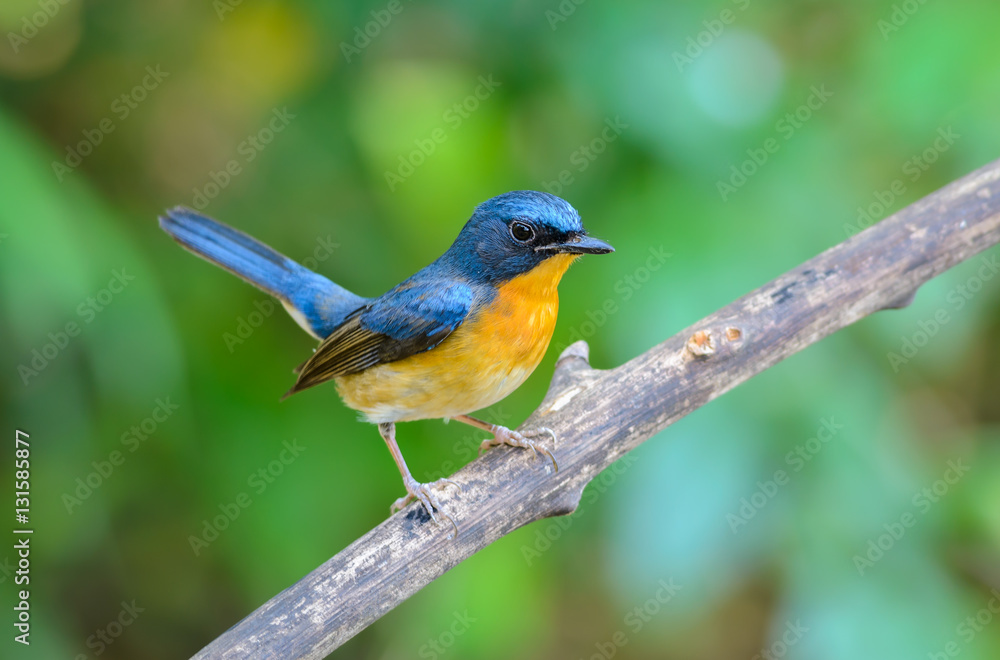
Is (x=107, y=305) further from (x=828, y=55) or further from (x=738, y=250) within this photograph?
(x=828, y=55)

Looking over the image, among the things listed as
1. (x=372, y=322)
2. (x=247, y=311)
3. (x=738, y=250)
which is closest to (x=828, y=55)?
(x=738, y=250)

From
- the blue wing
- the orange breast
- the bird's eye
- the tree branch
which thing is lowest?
the tree branch

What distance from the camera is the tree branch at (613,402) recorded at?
2.40 m

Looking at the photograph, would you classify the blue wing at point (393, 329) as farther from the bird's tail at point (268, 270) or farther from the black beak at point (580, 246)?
the black beak at point (580, 246)

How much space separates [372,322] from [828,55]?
7.57 ft

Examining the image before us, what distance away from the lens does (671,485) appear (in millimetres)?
3104

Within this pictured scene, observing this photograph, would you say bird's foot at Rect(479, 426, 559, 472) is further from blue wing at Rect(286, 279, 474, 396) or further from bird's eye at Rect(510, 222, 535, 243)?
bird's eye at Rect(510, 222, 535, 243)

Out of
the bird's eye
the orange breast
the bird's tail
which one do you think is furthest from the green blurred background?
the bird's eye

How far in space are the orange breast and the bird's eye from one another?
10 centimetres

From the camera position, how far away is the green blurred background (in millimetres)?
3242

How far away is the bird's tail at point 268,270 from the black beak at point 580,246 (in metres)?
1.04

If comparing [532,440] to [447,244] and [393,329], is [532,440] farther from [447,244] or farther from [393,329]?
[447,244]

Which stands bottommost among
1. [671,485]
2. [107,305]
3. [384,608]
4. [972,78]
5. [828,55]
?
[671,485]

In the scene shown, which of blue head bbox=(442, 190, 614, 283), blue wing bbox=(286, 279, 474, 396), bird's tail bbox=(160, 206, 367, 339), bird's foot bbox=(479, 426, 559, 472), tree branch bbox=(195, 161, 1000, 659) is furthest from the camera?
bird's tail bbox=(160, 206, 367, 339)
